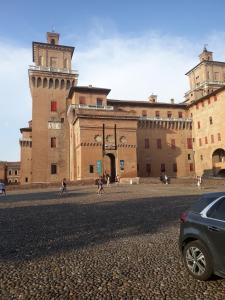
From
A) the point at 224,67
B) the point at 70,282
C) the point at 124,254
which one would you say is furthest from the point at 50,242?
the point at 224,67

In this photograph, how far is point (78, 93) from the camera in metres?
45.9

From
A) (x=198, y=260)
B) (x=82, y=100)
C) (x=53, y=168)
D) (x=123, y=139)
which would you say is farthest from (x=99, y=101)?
(x=198, y=260)

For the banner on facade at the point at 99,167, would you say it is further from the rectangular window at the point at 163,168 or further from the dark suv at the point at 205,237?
the dark suv at the point at 205,237

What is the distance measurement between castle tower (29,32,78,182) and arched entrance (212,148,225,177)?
84.2ft

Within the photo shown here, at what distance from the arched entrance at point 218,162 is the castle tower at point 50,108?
2566 centimetres

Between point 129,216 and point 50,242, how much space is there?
472 cm

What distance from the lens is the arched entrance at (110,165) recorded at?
43.0 metres

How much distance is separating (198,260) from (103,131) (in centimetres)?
3864

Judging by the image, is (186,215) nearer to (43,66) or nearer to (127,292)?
(127,292)

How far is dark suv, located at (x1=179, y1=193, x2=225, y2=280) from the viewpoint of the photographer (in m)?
4.38

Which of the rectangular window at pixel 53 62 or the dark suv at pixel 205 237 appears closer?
the dark suv at pixel 205 237

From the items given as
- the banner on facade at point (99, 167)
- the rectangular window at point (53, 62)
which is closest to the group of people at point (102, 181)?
the banner on facade at point (99, 167)

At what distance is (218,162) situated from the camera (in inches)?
1950

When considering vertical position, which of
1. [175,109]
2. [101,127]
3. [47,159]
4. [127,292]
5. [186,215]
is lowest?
[127,292]
